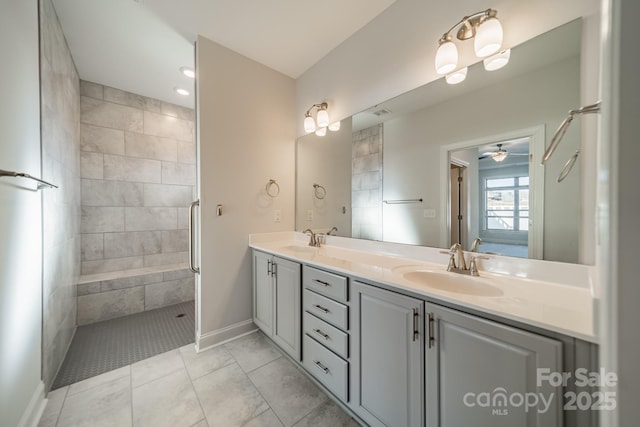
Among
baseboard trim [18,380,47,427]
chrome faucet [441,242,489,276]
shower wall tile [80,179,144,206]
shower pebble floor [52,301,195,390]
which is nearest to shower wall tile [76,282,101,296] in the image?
shower pebble floor [52,301,195,390]

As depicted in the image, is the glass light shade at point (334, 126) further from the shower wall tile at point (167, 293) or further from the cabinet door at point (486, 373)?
the shower wall tile at point (167, 293)

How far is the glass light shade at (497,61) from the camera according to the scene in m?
1.15

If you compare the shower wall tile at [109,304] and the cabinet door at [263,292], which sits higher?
the cabinet door at [263,292]

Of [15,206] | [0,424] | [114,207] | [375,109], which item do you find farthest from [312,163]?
[114,207]

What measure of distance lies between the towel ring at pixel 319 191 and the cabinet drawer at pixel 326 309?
40.6 inches

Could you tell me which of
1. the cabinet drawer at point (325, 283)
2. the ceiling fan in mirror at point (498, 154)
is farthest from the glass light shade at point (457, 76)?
the cabinet drawer at point (325, 283)

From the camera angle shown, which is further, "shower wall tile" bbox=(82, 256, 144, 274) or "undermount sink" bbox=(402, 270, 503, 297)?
"shower wall tile" bbox=(82, 256, 144, 274)

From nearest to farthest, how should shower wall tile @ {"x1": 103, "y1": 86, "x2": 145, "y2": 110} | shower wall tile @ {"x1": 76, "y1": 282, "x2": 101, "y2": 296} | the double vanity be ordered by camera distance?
the double vanity → shower wall tile @ {"x1": 76, "y1": 282, "x2": 101, "y2": 296} → shower wall tile @ {"x1": 103, "y1": 86, "x2": 145, "y2": 110}

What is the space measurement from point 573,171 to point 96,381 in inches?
120

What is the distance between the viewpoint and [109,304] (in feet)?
8.10

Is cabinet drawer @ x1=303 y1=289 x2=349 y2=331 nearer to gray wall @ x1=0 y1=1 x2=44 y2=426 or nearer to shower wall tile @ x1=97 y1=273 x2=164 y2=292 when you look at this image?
gray wall @ x1=0 y1=1 x2=44 y2=426

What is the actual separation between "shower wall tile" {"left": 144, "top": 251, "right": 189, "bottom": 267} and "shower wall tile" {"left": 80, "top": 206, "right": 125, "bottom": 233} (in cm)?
51

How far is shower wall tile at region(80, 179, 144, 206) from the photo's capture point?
2660 mm
